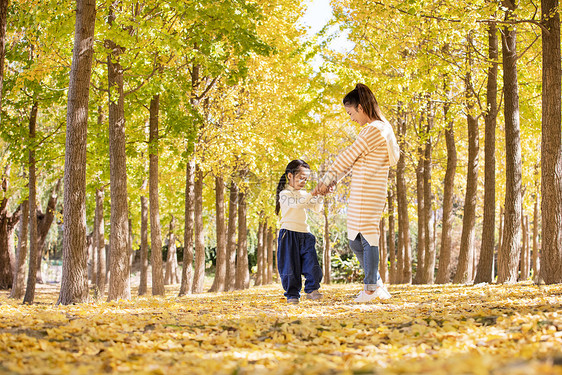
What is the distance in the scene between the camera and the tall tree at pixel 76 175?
7.21m

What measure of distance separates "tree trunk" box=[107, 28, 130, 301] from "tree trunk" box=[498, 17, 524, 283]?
6611 mm

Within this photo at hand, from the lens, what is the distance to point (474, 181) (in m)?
11.5

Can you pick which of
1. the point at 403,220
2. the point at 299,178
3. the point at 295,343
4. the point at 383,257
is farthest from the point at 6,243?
the point at 295,343

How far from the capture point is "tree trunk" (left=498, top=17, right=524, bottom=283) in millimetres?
8719

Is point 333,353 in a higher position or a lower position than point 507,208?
lower

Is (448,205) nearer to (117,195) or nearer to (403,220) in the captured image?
(403,220)

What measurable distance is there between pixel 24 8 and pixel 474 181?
9.62 meters

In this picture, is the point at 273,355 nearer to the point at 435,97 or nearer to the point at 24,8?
the point at 24,8

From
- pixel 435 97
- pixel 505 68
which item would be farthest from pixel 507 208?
pixel 435 97

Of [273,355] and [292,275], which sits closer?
[273,355]

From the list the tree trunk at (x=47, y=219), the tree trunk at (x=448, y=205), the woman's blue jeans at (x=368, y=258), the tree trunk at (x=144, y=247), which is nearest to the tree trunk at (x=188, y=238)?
the tree trunk at (x=144, y=247)

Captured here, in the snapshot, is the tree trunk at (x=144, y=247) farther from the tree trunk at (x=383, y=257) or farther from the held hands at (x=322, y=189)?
the held hands at (x=322, y=189)

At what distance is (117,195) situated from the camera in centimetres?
913

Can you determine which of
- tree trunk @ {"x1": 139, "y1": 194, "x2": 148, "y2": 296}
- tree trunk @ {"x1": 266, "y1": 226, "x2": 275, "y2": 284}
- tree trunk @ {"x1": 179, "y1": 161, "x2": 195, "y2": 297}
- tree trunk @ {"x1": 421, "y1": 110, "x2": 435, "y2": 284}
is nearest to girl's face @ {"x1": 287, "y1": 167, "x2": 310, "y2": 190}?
tree trunk @ {"x1": 179, "y1": 161, "x2": 195, "y2": 297}
